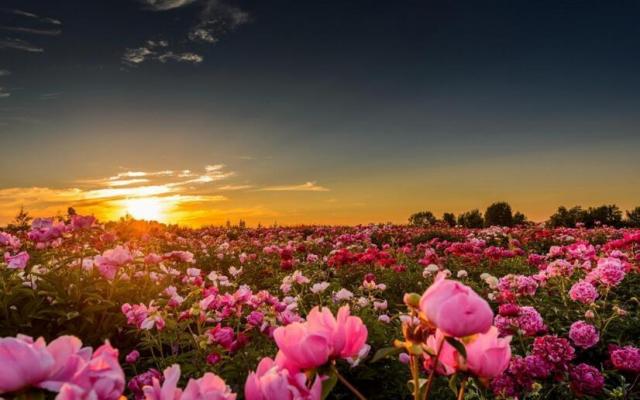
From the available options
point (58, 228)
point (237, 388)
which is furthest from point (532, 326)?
point (58, 228)

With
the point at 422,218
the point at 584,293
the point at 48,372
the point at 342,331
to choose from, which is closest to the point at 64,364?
the point at 48,372

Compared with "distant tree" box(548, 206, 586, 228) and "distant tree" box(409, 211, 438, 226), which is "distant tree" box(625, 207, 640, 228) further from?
"distant tree" box(409, 211, 438, 226)

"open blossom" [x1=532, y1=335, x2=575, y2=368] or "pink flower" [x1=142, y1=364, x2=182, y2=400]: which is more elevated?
"pink flower" [x1=142, y1=364, x2=182, y2=400]

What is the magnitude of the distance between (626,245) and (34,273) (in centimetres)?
756

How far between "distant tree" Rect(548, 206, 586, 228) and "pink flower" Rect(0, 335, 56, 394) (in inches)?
951

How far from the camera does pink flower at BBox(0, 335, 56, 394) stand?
939mm

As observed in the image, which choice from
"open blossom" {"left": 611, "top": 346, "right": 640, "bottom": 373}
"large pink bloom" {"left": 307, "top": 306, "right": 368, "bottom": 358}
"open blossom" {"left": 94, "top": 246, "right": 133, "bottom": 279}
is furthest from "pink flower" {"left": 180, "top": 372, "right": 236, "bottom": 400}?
"open blossom" {"left": 94, "top": 246, "right": 133, "bottom": 279}

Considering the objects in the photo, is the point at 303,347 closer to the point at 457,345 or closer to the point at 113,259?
the point at 457,345

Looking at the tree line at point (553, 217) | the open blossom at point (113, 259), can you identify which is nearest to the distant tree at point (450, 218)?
the tree line at point (553, 217)

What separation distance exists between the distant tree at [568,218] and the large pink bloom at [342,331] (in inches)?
934

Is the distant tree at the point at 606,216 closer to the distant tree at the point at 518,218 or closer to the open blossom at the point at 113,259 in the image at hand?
the distant tree at the point at 518,218

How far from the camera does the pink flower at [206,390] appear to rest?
37.2 inches

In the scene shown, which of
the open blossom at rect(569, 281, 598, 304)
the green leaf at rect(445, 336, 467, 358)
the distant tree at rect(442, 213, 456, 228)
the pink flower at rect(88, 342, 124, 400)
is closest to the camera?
the pink flower at rect(88, 342, 124, 400)

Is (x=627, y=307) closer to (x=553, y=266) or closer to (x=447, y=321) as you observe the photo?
(x=553, y=266)
